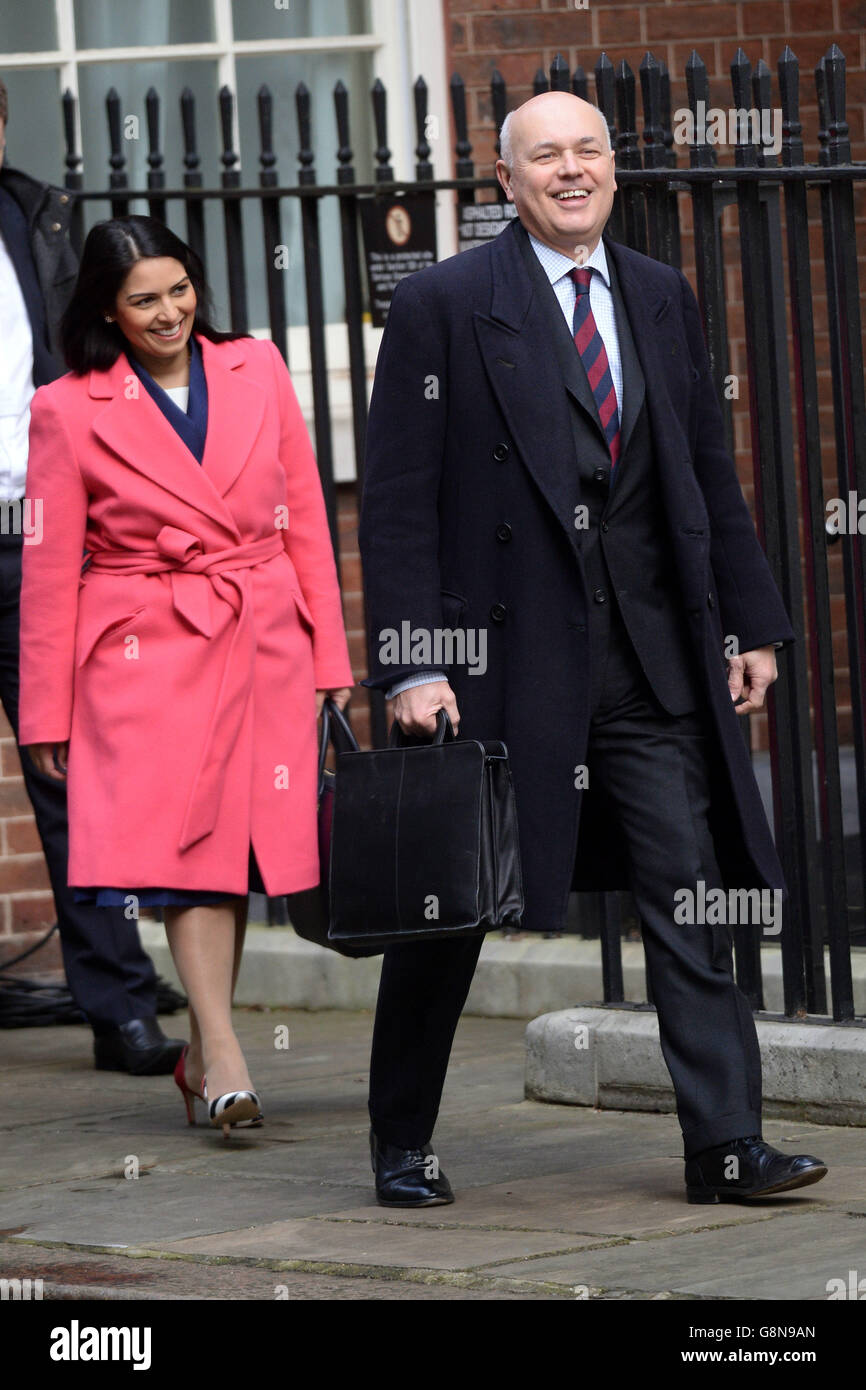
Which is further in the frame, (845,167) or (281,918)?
(281,918)

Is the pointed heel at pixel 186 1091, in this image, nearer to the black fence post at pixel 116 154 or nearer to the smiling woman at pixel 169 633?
the smiling woman at pixel 169 633

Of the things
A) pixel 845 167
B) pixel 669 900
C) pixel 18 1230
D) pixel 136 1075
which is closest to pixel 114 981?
pixel 136 1075

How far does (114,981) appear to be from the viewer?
6652 millimetres

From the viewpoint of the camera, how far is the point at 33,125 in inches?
337

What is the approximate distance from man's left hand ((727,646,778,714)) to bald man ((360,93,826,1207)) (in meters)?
0.14

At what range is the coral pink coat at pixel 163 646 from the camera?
5.64 m

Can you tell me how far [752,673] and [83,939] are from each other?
240cm

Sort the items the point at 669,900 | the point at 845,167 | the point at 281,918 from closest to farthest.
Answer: the point at 669,900 < the point at 845,167 < the point at 281,918

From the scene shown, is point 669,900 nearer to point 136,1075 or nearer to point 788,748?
point 788,748

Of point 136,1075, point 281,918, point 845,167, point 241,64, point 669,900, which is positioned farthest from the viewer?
point 241,64

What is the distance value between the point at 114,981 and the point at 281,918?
1112mm

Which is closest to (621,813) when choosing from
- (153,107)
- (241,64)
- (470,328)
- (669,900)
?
(669,900)

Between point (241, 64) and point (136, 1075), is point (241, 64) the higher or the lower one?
the higher one

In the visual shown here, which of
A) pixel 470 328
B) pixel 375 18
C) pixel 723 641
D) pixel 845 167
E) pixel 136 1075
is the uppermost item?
pixel 375 18
